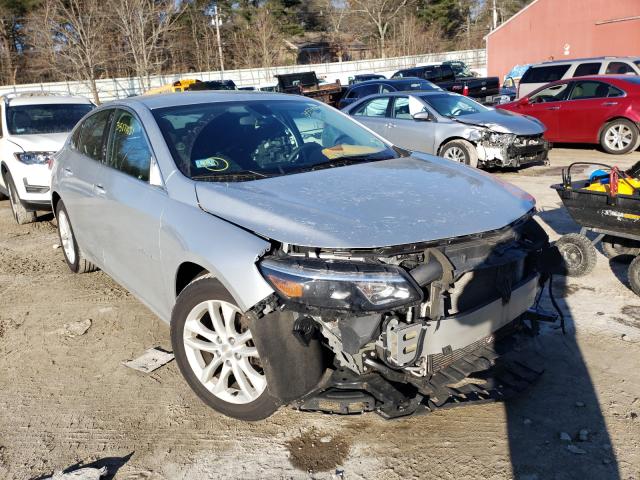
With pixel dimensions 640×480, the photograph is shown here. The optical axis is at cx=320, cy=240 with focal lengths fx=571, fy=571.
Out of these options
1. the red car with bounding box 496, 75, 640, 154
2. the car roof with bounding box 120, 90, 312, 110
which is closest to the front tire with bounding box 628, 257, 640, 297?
the car roof with bounding box 120, 90, 312, 110

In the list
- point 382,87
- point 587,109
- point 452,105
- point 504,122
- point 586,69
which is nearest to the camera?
point 504,122

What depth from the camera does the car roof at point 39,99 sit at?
8852 millimetres

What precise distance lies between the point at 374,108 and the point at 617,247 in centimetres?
664

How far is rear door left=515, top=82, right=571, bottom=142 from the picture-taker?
12.4 meters

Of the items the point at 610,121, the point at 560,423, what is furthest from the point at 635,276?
the point at 610,121

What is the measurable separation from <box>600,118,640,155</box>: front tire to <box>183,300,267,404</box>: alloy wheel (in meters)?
10.8

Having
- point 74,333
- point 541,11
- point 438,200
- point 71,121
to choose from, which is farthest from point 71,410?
point 541,11

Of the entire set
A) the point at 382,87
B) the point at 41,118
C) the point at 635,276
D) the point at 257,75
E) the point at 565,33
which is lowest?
the point at 635,276

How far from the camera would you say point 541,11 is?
118ft

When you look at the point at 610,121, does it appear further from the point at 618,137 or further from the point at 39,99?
the point at 39,99

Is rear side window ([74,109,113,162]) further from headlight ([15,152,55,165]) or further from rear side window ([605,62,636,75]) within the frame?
rear side window ([605,62,636,75])

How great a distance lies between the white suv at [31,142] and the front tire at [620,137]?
9937mm

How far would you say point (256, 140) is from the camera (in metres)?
3.80

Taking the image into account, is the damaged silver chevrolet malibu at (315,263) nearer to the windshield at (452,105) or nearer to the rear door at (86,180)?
the rear door at (86,180)
